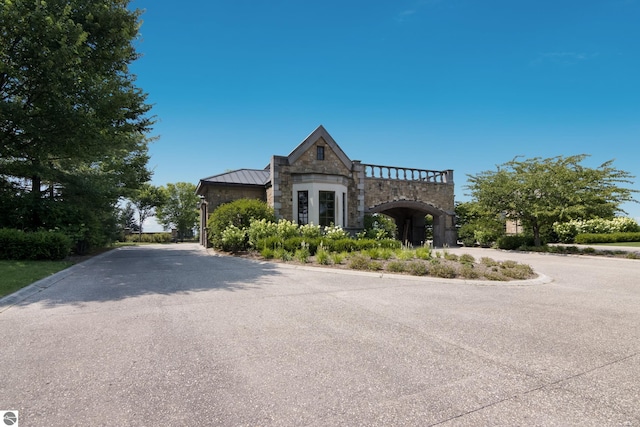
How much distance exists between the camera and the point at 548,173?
17.4 m

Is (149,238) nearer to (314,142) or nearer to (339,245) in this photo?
(314,142)

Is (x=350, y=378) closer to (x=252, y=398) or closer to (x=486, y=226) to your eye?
(x=252, y=398)

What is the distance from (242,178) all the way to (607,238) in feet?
80.7

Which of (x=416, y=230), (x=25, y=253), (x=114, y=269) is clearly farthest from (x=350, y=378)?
(x=416, y=230)

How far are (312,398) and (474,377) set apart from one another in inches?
60.6

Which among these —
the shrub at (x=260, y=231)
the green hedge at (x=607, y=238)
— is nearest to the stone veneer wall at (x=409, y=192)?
the shrub at (x=260, y=231)

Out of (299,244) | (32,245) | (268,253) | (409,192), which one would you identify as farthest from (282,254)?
(409,192)

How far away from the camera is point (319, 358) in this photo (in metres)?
3.36

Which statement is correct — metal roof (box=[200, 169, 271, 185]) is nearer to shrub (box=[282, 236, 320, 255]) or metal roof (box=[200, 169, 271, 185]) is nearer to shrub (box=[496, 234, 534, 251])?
shrub (box=[282, 236, 320, 255])

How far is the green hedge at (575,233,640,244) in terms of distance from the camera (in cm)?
2156

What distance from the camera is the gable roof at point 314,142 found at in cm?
1750

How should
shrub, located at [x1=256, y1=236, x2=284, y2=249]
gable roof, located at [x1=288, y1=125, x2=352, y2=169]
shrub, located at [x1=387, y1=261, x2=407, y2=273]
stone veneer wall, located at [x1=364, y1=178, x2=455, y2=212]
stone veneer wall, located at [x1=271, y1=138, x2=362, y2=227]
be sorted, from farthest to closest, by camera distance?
1. stone veneer wall, located at [x1=364, y1=178, x2=455, y2=212]
2. gable roof, located at [x1=288, y1=125, x2=352, y2=169]
3. stone veneer wall, located at [x1=271, y1=138, x2=362, y2=227]
4. shrub, located at [x1=256, y1=236, x2=284, y2=249]
5. shrub, located at [x1=387, y1=261, x2=407, y2=273]

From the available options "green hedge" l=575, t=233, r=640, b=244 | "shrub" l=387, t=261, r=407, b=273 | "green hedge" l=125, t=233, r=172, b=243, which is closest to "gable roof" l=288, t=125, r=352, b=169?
"shrub" l=387, t=261, r=407, b=273

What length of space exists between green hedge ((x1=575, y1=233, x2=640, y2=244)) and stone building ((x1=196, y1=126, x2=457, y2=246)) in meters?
9.26
